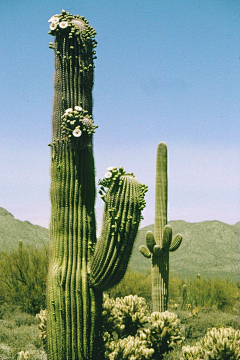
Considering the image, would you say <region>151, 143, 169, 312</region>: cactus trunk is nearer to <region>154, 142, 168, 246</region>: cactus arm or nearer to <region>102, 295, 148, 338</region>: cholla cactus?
<region>154, 142, 168, 246</region>: cactus arm

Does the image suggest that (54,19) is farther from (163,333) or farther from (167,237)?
(167,237)

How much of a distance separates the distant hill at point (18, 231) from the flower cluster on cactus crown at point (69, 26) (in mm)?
35615

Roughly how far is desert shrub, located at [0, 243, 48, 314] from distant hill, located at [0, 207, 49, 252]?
84.8 ft

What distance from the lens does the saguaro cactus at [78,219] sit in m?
5.21

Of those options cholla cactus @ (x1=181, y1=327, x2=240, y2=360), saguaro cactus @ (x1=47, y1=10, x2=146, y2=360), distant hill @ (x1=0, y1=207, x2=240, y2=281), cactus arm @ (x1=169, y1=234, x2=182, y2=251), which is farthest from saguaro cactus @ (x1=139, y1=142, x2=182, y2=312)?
distant hill @ (x1=0, y1=207, x2=240, y2=281)

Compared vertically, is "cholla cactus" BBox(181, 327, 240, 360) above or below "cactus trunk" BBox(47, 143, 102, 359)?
below

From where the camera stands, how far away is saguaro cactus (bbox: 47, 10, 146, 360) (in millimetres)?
5211

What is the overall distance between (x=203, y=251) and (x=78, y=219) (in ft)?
143

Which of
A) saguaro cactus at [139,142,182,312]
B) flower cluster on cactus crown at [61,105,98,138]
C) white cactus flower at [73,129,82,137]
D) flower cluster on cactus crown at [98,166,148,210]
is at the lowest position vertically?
saguaro cactus at [139,142,182,312]

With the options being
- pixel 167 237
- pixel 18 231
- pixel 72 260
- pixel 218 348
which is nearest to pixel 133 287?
pixel 167 237

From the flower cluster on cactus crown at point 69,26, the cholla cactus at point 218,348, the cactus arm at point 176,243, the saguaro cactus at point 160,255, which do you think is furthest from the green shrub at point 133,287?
the flower cluster on cactus crown at point 69,26

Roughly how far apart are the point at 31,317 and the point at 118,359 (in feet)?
24.6

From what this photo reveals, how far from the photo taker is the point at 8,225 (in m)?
44.0

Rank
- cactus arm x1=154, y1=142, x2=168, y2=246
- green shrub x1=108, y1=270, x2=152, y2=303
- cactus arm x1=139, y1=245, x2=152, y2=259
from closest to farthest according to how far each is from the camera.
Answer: cactus arm x1=139, y1=245, x2=152, y2=259 < cactus arm x1=154, y1=142, x2=168, y2=246 < green shrub x1=108, y1=270, x2=152, y2=303
